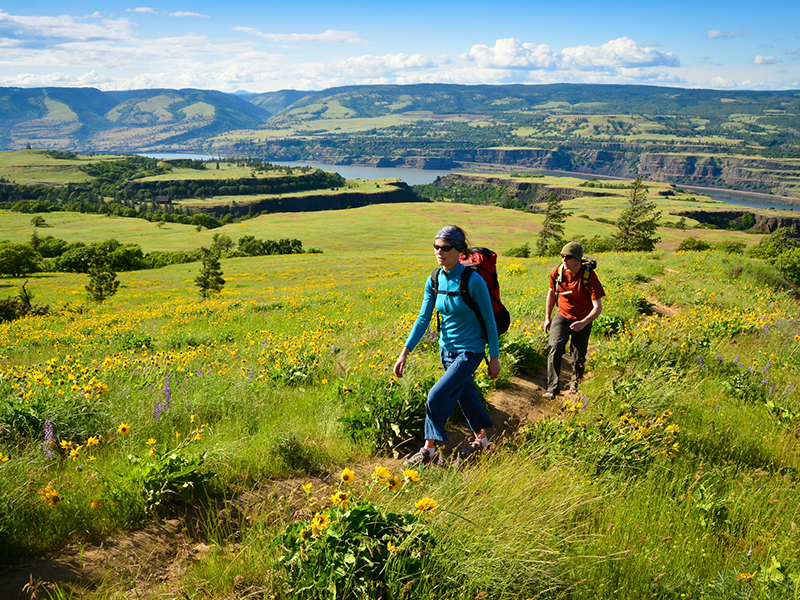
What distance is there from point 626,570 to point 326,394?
12.5ft

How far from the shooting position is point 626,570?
3.12 m

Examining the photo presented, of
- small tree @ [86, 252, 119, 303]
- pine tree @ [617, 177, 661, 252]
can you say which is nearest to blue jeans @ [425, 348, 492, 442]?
small tree @ [86, 252, 119, 303]

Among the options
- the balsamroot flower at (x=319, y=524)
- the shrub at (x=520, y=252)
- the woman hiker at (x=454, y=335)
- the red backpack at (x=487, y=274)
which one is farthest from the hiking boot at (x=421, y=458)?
the shrub at (x=520, y=252)

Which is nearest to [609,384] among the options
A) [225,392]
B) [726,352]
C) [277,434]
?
[726,352]

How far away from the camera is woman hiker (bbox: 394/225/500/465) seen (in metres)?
4.75

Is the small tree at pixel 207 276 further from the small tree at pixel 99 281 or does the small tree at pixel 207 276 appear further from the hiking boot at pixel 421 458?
the hiking boot at pixel 421 458

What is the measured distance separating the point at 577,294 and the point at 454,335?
3.04 m

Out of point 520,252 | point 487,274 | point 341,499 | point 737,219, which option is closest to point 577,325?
point 487,274

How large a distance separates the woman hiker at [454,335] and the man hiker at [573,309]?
2547mm

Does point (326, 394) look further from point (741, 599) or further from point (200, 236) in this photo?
point (200, 236)

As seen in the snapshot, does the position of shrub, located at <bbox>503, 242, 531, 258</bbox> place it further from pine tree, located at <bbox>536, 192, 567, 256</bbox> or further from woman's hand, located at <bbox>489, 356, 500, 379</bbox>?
woman's hand, located at <bbox>489, 356, 500, 379</bbox>

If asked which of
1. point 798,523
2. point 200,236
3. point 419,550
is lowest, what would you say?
point 200,236

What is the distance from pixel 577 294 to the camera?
7.07 metres

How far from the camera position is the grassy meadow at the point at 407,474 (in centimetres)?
275
